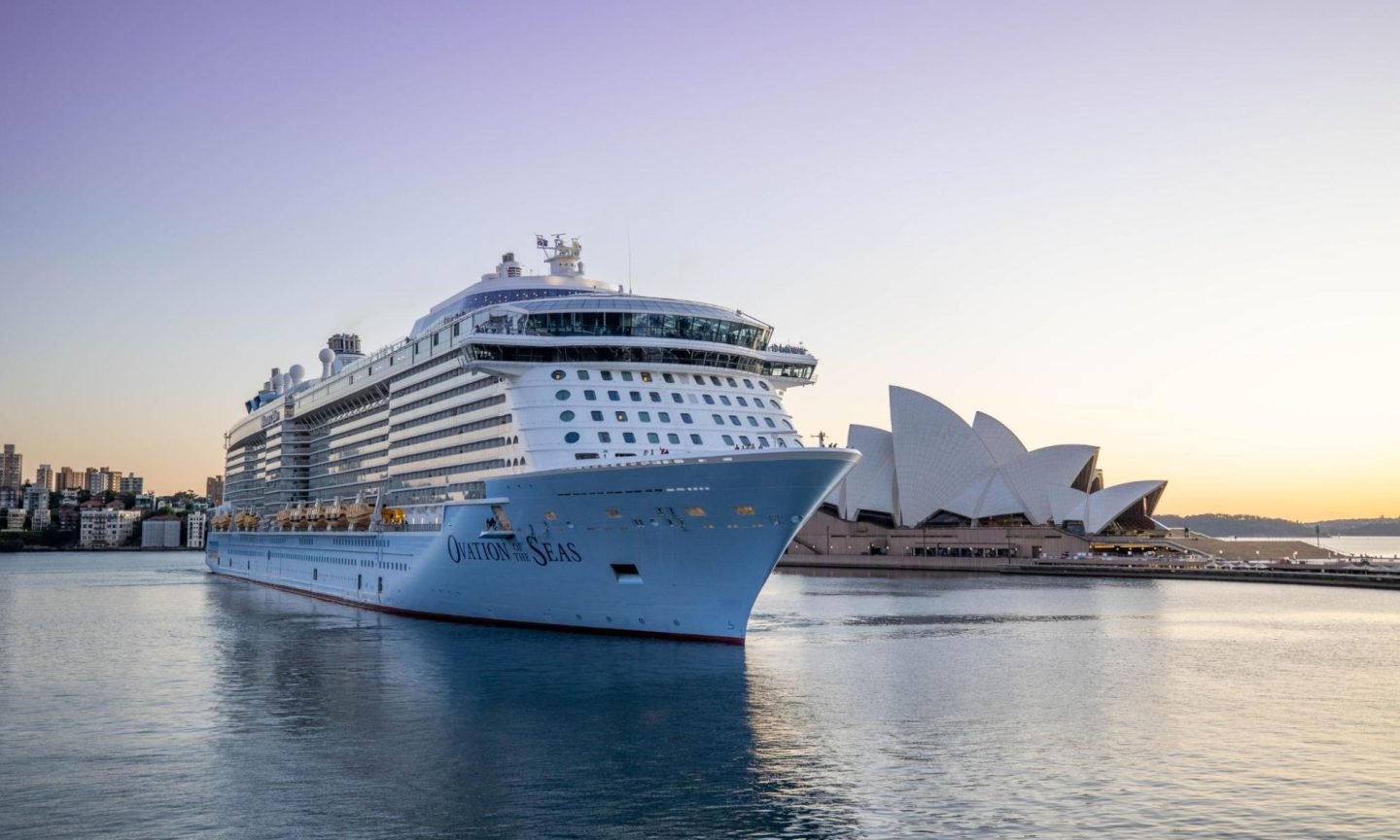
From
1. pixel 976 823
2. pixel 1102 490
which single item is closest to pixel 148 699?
pixel 976 823

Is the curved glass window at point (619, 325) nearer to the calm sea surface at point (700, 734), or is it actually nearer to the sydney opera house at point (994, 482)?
the calm sea surface at point (700, 734)

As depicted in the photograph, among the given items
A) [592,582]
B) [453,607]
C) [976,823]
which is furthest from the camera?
[453,607]

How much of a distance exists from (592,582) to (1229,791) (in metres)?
16.9

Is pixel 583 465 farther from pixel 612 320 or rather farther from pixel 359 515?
pixel 359 515

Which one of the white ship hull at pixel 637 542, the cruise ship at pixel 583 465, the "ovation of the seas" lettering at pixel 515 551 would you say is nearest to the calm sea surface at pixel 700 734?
the white ship hull at pixel 637 542

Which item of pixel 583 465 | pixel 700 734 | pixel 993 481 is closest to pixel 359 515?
pixel 583 465

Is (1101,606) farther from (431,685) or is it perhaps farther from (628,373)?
(431,685)

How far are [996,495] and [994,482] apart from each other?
3.57 feet

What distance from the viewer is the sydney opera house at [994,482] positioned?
93.8 m

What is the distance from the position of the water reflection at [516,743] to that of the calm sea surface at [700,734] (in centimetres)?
8

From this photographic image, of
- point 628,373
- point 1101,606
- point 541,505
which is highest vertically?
point 628,373

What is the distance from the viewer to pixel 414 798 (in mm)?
15641

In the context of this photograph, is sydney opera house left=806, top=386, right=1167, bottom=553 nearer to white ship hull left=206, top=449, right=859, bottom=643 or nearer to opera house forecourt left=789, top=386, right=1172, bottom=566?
opera house forecourt left=789, top=386, right=1172, bottom=566

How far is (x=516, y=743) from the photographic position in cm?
1923
